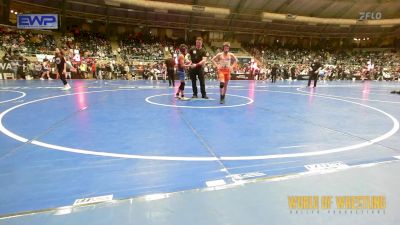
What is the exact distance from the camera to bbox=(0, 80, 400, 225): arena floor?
7.88 ft

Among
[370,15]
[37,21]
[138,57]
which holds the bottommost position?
[138,57]

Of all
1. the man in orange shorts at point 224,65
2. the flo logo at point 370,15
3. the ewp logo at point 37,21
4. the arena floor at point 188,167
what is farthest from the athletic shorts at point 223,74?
the flo logo at point 370,15

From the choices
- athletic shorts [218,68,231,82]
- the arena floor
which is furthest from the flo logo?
the arena floor

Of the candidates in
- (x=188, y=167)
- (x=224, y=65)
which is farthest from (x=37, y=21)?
(x=188, y=167)

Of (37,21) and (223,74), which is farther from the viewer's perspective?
(37,21)

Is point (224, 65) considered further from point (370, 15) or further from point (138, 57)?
point (370, 15)

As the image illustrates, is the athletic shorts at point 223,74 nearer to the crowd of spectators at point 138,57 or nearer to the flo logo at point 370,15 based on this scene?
the crowd of spectators at point 138,57

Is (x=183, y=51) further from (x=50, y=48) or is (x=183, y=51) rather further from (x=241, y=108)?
(x=50, y=48)

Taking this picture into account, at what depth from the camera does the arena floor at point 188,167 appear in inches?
94.6

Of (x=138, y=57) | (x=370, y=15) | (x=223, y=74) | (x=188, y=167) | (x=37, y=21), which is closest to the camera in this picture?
(x=188, y=167)

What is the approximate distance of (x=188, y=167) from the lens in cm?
350

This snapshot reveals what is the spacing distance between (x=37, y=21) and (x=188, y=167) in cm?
2704

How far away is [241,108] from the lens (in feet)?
26.7

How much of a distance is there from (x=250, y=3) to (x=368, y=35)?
25.4 m
